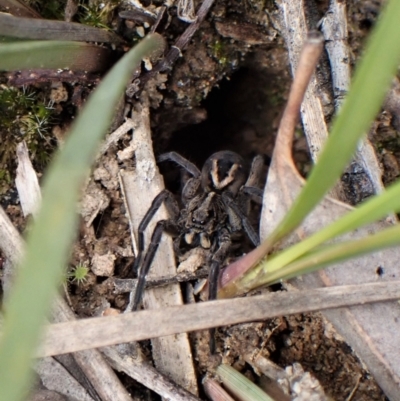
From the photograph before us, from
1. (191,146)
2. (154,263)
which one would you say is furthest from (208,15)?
(154,263)

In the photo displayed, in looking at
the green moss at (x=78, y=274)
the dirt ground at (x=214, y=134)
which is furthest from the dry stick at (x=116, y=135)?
the green moss at (x=78, y=274)

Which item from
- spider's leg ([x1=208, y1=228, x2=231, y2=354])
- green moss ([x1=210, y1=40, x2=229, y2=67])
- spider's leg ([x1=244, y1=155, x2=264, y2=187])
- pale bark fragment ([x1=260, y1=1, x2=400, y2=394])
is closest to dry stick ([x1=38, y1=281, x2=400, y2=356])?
pale bark fragment ([x1=260, y1=1, x2=400, y2=394])

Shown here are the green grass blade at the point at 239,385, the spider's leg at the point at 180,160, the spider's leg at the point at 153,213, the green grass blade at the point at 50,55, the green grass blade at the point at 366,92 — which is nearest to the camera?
the green grass blade at the point at 366,92

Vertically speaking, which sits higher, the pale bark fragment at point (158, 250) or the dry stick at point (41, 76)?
the dry stick at point (41, 76)

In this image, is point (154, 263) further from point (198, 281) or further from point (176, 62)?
point (176, 62)

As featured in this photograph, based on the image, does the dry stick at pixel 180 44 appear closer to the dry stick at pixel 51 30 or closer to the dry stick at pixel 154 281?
the dry stick at pixel 51 30

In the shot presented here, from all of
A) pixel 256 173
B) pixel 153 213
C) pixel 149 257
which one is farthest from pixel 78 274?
pixel 256 173

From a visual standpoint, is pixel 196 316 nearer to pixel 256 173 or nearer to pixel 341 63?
pixel 341 63
